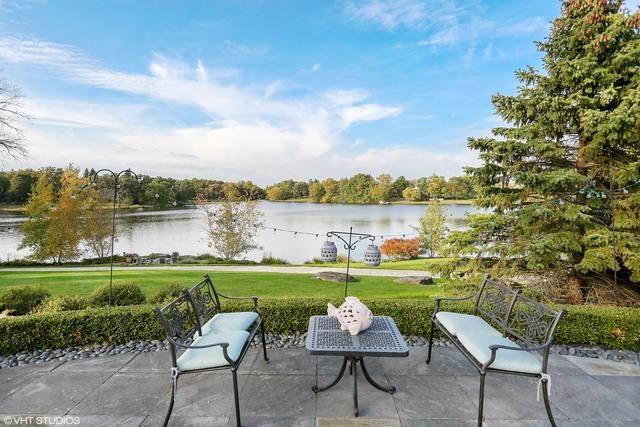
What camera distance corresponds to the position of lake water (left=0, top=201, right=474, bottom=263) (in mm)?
19719

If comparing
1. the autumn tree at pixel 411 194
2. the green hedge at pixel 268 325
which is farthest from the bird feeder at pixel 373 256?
the autumn tree at pixel 411 194

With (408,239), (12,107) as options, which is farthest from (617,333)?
(408,239)

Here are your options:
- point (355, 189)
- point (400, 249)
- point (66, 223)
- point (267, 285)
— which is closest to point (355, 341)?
point (267, 285)

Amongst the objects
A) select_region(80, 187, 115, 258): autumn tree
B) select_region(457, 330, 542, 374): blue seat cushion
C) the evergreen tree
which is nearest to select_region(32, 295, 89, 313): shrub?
select_region(457, 330, 542, 374): blue seat cushion

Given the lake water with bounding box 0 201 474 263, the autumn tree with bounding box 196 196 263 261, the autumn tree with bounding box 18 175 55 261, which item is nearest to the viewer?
the autumn tree with bounding box 18 175 55 261

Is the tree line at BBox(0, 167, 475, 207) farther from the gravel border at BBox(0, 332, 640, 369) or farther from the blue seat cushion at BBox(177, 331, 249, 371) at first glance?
the blue seat cushion at BBox(177, 331, 249, 371)

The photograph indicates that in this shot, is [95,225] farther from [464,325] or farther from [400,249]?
[464,325]

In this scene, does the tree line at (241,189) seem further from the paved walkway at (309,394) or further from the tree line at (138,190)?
the paved walkway at (309,394)

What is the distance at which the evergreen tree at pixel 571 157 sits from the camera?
4.26m

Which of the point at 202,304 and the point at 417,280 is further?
the point at 417,280

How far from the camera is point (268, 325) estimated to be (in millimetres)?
3639

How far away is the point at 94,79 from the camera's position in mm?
8055

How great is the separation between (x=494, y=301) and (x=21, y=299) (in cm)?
633

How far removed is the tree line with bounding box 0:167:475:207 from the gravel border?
2.84m
